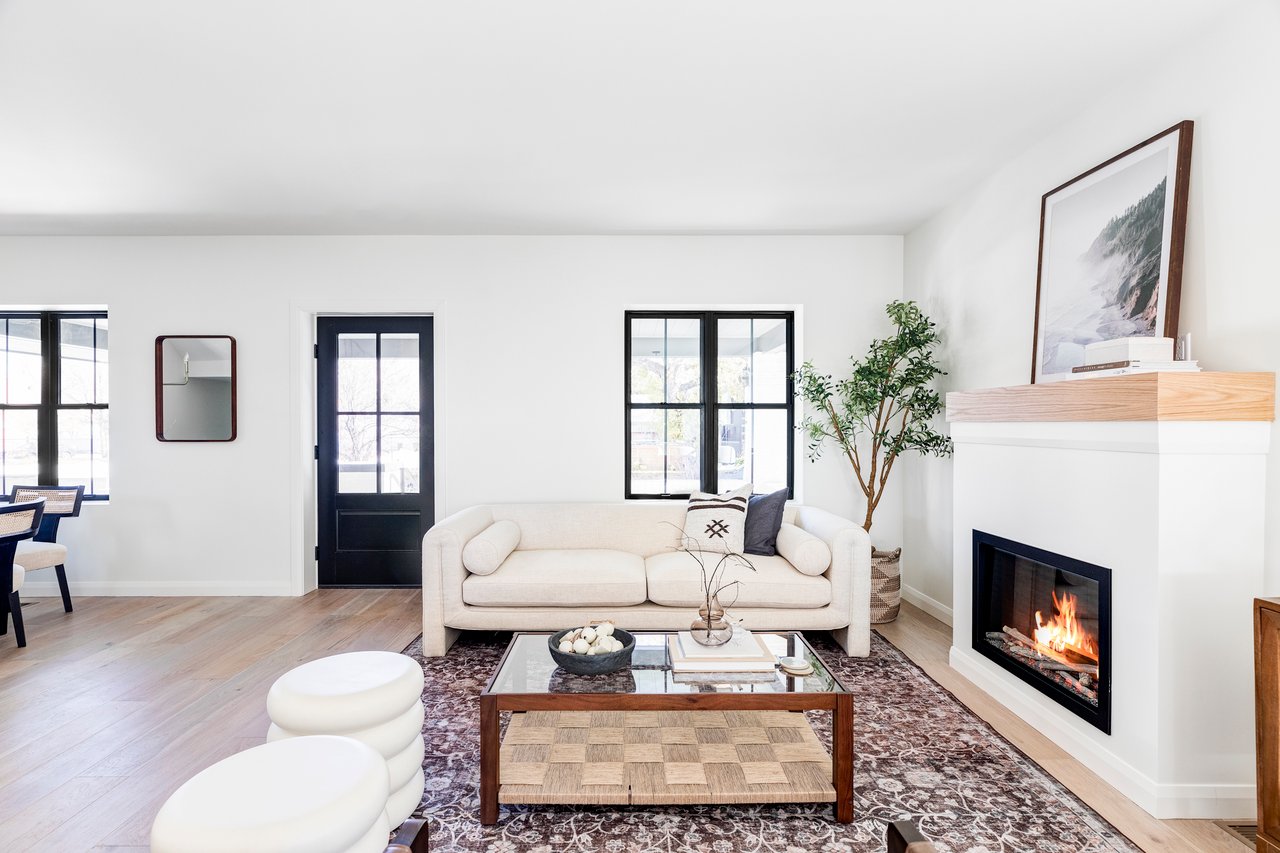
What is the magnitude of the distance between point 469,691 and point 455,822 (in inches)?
39.5

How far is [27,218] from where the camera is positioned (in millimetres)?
Answer: 4168

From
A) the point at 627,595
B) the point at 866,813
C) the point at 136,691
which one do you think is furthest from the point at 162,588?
the point at 866,813

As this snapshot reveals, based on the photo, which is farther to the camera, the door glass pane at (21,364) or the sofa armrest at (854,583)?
the door glass pane at (21,364)

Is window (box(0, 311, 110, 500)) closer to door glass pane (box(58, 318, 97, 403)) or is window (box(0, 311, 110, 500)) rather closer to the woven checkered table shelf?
door glass pane (box(58, 318, 97, 403))

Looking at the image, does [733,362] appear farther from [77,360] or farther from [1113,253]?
[77,360]

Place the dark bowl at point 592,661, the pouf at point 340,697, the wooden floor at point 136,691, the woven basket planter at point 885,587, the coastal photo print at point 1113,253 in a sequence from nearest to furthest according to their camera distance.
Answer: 1. the pouf at point 340,697
2. the wooden floor at point 136,691
3. the dark bowl at point 592,661
4. the coastal photo print at point 1113,253
5. the woven basket planter at point 885,587

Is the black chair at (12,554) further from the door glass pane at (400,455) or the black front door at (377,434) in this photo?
the door glass pane at (400,455)

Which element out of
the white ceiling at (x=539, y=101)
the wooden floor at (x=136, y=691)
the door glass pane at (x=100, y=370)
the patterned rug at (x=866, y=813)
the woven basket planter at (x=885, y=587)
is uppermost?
the white ceiling at (x=539, y=101)

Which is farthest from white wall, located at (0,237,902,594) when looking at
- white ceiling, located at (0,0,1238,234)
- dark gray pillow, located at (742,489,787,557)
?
dark gray pillow, located at (742,489,787,557)

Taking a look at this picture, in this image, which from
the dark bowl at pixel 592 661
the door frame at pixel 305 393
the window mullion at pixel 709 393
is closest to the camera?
the dark bowl at pixel 592 661

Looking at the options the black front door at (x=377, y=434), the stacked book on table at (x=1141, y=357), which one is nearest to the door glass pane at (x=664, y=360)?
the black front door at (x=377, y=434)

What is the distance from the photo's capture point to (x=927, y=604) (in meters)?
4.24

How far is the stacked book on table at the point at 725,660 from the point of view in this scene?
226 cm

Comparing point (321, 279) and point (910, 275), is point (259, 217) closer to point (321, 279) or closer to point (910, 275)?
point (321, 279)
